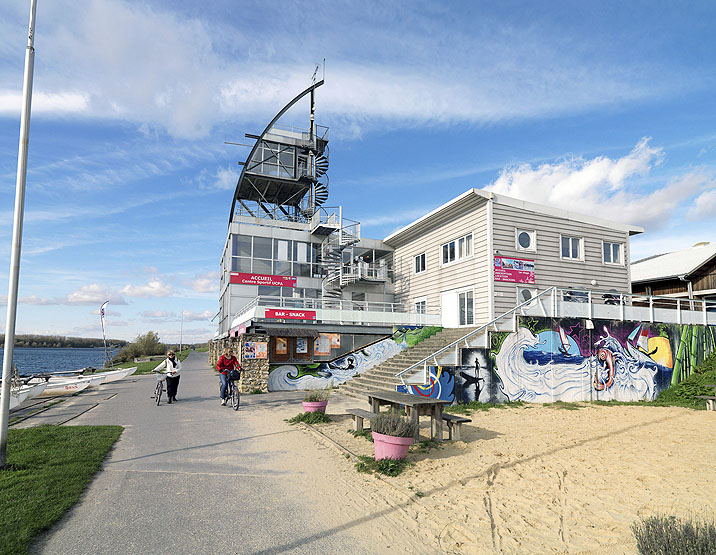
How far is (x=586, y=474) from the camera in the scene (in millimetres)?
6863

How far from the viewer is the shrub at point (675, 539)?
3371 mm

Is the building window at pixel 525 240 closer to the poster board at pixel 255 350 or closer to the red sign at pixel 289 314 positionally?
the red sign at pixel 289 314

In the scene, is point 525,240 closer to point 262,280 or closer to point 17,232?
point 262,280

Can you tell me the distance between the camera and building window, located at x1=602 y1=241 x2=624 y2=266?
2120 centimetres

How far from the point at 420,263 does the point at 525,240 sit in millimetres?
6105

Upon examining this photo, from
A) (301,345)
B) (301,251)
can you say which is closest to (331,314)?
(301,345)

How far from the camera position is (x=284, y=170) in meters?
29.7

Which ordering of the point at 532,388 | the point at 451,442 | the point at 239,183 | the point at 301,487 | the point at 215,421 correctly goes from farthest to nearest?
1. the point at 239,183
2. the point at 532,388
3. the point at 215,421
4. the point at 451,442
5. the point at 301,487

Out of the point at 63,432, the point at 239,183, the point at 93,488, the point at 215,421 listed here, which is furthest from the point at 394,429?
the point at 239,183

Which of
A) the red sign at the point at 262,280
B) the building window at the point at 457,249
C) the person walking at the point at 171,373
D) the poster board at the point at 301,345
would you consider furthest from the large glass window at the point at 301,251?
the person walking at the point at 171,373

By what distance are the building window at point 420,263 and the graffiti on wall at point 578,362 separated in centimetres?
898

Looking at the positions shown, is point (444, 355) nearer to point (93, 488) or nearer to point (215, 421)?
point (215, 421)

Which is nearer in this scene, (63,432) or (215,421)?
(63,432)

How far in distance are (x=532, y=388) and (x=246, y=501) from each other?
39.4 feet
